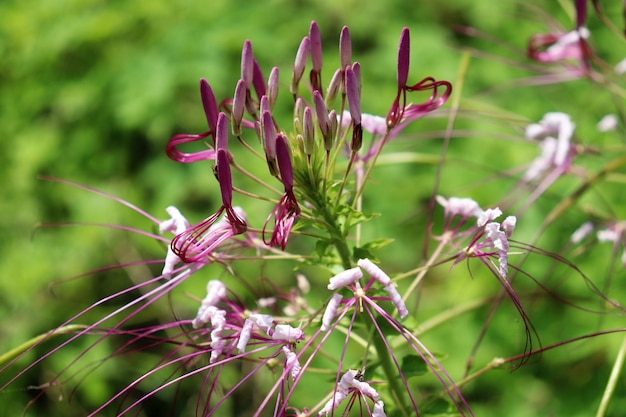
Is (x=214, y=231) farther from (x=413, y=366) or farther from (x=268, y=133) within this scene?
(x=413, y=366)

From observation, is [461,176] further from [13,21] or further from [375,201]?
[13,21]

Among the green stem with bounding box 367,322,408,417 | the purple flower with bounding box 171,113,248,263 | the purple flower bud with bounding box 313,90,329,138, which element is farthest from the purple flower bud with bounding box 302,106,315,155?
the green stem with bounding box 367,322,408,417

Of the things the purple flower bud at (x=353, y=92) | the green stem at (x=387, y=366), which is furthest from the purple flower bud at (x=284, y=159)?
the green stem at (x=387, y=366)

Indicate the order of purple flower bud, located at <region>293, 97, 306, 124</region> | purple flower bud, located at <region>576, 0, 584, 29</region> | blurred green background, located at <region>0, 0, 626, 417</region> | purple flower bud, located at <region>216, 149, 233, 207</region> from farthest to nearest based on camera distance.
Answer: blurred green background, located at <region>0, 0, 626, 417</region>, purple flower bud, located at <region>576, 0, 584, 29</region>, purple flower bud, located at <region>293, 97, 306, 124</region>, purple flower bud, located at <region>216, 149, 233, 207</region>

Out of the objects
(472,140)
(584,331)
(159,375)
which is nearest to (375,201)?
(472,140)

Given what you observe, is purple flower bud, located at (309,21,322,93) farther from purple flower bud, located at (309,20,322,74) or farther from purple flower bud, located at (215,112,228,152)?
purple flower bud, located at (215,112,228,152)

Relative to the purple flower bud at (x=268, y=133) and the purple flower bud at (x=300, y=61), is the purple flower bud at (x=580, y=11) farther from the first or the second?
the purple flower bud at (x=268, y=133)
